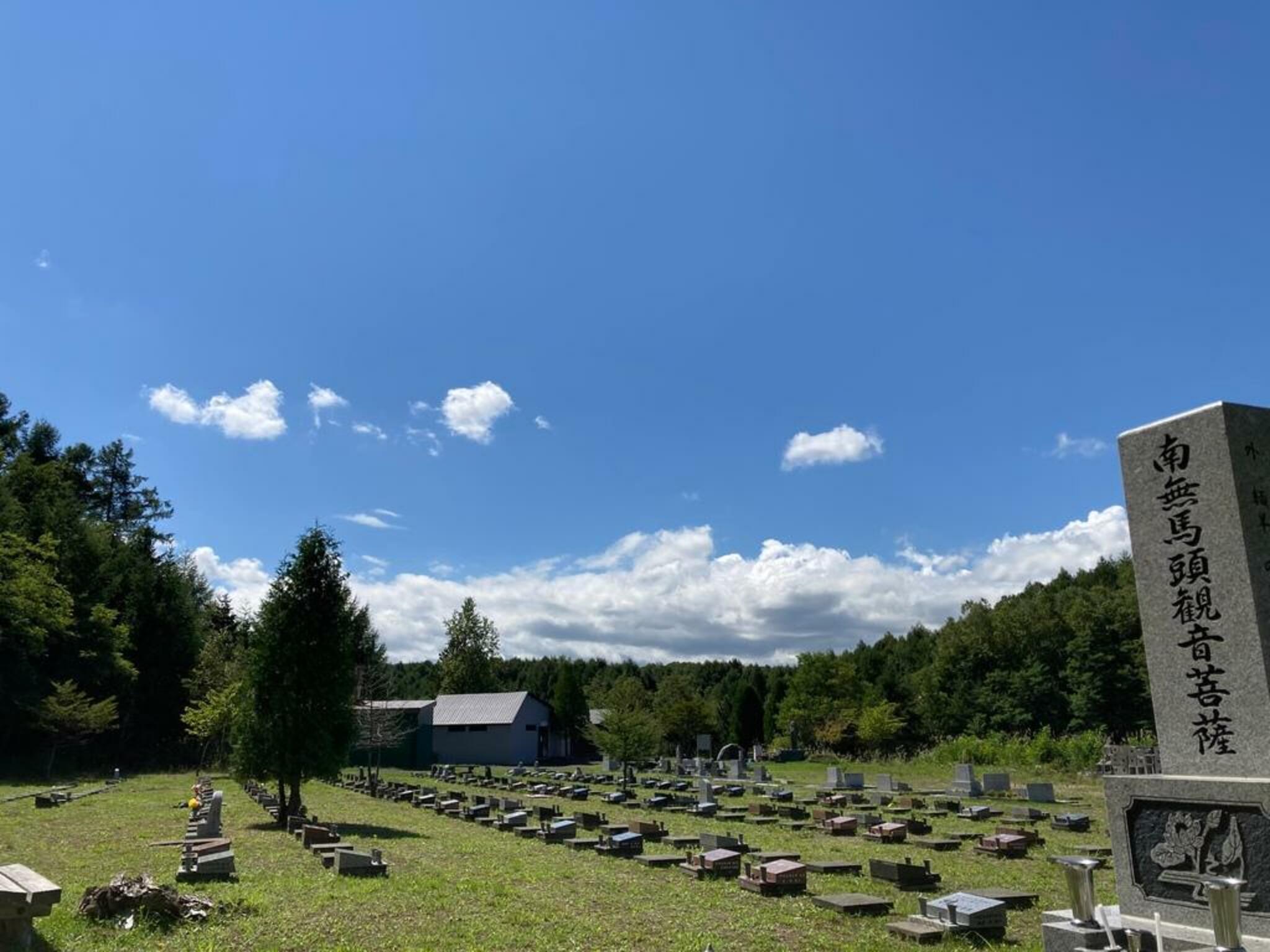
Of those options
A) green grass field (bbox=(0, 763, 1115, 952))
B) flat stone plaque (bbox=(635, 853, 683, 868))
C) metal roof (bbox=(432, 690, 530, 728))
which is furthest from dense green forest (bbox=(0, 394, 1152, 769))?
flat stone plaque (bbox=(635, 853, 683, 868))

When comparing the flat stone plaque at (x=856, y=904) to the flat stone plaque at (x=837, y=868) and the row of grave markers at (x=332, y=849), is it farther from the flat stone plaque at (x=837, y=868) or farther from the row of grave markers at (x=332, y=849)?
the row of grave markers at (x=332, y=849)

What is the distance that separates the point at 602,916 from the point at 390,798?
2470 cm

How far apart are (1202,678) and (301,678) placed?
21.0 meters

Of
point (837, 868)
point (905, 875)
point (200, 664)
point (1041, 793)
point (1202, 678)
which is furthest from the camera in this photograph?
point (200, 664)

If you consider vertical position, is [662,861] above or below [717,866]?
below

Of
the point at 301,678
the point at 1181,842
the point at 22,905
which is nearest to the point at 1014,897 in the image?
the point at 1181,842

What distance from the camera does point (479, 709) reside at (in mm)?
62781

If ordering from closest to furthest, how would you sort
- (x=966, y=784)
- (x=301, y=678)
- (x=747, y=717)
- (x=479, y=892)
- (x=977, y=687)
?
(x=479, y=892)
(x=301, y=678)
(x=966, y=784)
(x=977, y=687)
(x=747, y=717)

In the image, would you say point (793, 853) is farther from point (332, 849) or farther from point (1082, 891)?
point (1082, 891)

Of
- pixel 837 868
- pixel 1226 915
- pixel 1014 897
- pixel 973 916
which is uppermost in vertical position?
pixel 1226 915

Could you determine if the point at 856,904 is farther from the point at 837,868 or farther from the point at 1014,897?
the point at 837,868

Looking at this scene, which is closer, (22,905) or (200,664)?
(22,905)

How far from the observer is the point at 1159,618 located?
7.84 m

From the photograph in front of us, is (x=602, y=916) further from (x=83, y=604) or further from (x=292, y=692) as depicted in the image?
(x=83, y=604)
